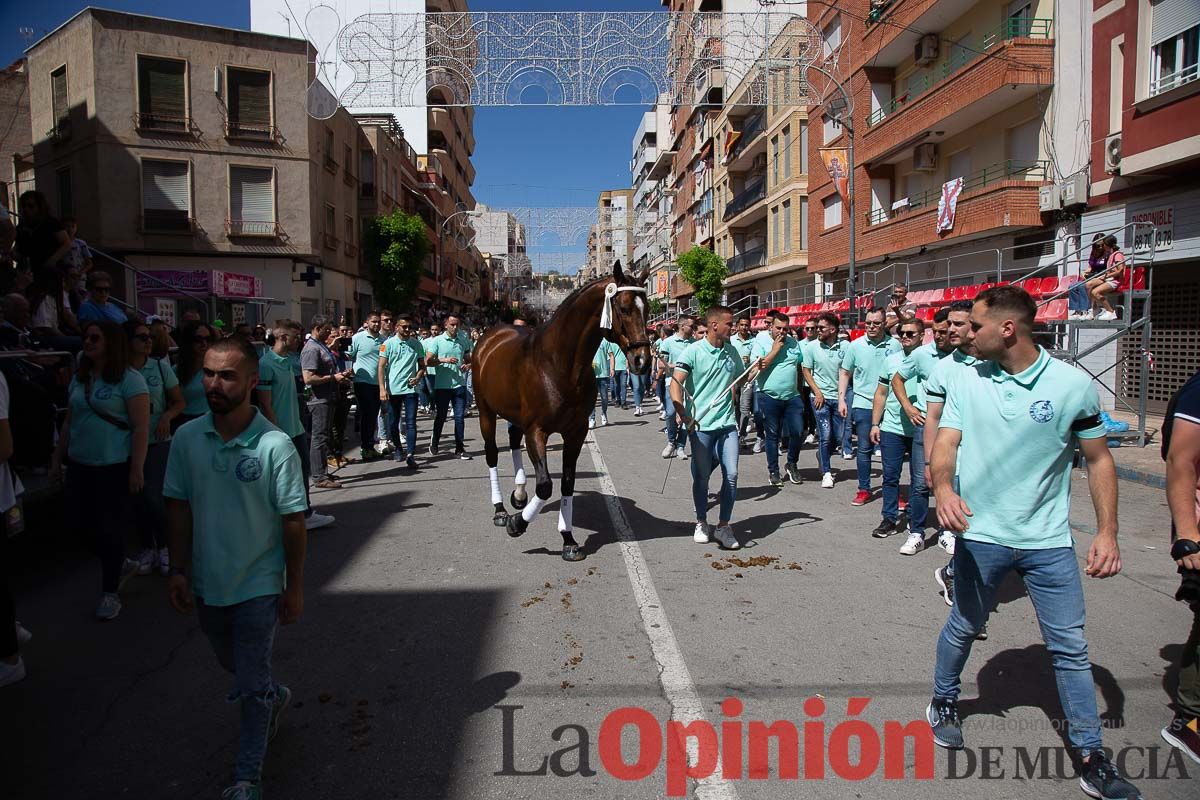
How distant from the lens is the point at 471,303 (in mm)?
76688

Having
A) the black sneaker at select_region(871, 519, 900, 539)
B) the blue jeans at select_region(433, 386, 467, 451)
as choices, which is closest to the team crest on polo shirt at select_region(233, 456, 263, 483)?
the black sneaker at select_region(871, 519, 900, 539)

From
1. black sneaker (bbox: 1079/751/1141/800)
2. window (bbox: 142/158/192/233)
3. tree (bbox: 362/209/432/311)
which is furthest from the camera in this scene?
tree (bbox: 362/209/432/311)

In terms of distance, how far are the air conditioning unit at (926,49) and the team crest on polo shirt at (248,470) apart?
81.5 feet

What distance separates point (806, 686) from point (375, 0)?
103 ft

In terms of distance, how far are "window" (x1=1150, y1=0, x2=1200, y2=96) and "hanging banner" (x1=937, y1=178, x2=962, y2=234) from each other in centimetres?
617

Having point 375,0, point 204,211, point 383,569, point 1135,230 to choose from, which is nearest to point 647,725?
point 383,569

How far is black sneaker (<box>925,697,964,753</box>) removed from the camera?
10.4 feet

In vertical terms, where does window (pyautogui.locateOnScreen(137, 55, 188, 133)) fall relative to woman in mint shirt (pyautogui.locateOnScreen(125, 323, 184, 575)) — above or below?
above

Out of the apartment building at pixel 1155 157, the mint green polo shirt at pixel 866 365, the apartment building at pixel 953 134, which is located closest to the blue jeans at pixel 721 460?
the mint green polo shirt at pixel 866 365

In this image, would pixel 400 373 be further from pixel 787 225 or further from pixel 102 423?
pixel 787 225

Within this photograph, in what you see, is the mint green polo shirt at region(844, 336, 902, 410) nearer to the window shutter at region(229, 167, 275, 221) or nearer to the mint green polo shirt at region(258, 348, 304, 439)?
Answer: the mint green polo shirt at region(258, 348, 304, 439)

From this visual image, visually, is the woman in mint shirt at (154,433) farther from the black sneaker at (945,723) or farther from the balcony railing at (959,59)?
the balcony railing at (959,59)

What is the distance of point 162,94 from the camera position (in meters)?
26.5

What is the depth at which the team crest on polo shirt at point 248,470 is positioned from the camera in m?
2.87
